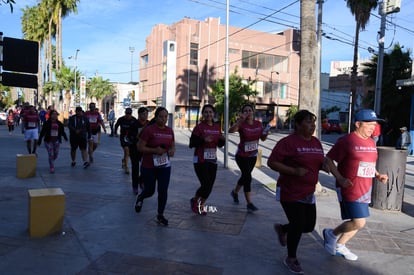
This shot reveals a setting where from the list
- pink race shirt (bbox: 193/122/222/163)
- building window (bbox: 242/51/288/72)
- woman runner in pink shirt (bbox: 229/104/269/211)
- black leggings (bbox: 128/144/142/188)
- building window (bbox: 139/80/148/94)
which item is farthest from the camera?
building window (bbox: 139/80/148/94)

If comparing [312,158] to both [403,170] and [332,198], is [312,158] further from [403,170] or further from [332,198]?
[332,198]

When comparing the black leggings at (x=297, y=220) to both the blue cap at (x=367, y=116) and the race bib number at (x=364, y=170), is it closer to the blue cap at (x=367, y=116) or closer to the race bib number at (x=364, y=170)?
the race bib number at (x=364, y=170)

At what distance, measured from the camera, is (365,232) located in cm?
562

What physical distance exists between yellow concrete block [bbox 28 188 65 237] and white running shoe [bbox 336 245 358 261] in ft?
11.6

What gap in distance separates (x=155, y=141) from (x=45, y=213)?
1.72 m

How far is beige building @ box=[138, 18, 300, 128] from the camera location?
4391 cm

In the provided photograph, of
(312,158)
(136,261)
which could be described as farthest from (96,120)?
(312,158)

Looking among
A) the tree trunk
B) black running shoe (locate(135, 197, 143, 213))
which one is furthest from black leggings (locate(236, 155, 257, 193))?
the tree trunk

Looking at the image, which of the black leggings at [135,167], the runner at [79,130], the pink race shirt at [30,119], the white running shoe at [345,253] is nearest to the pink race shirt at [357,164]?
the white running shoe at [345,253]

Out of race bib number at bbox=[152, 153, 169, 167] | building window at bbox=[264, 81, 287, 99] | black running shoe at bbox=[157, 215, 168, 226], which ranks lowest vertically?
black running shoe at bbox=[157, 215, 168, 226]

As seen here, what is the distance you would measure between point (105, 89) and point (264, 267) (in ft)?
197

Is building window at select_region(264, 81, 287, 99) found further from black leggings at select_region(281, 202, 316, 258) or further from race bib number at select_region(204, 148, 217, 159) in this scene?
black leggings at select_region(281, 202, 316, 258)

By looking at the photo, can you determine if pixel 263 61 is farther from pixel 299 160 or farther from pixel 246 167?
pixel 299 160

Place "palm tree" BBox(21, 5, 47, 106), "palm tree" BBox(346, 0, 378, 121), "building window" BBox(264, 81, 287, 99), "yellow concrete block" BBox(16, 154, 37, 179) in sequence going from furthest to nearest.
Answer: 1. "building window" BBox(264, 81, 287, 99)
2. "palm tree" BBox(21, 5, 47, 106)
3. "palm tree" BBox(346, 0, 378, 121)
4. "yellow concrete block" BBox(16, 154, 37, 179)
